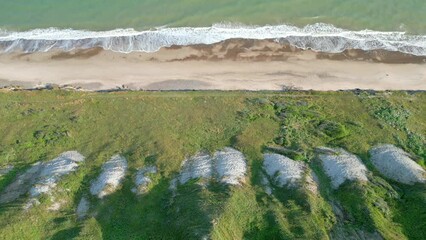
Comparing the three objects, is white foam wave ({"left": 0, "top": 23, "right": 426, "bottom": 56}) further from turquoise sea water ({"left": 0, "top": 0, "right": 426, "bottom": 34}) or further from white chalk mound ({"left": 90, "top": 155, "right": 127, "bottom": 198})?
white chalk mound ({"left": 90, "top": 155, "right": 127, "bottom": 198})

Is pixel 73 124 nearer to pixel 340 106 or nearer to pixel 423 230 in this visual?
pixel 340 106

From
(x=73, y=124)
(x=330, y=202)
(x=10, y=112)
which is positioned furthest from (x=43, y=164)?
(x=330, y=202)

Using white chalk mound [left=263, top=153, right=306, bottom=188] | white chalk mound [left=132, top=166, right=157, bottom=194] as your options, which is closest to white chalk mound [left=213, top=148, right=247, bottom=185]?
white chalk mound [left=263, top=153, right=306, bottom=188]

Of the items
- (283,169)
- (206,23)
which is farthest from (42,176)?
(206,23)

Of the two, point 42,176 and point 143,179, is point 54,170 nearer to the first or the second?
point 42,176

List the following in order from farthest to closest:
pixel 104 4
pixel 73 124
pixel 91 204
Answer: pixel 104 4
pixel 73 124
pixel 91 204

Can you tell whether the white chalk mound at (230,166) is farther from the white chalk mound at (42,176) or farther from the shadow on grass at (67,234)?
the white chalk mound at (42,176)
